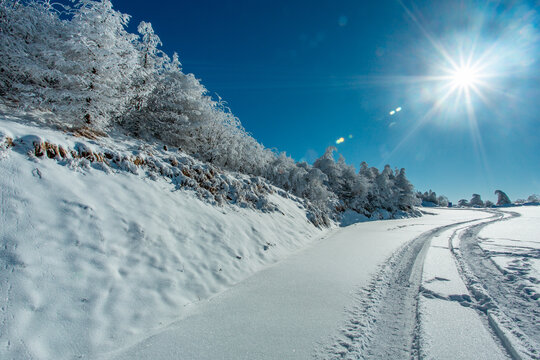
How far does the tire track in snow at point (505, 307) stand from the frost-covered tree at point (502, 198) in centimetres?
9747

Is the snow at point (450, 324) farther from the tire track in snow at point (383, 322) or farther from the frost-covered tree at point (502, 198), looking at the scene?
the frost-covered tree at point (502, 198)

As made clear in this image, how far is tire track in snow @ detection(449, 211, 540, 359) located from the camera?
9.42 ft

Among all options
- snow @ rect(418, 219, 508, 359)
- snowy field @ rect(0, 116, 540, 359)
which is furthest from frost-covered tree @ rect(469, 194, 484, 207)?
snow @ rect(418, 219, 508, 359)

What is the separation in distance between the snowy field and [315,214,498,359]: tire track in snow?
22mm

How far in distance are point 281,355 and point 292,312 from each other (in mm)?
1053

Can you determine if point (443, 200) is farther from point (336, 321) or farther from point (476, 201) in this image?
point (336, 321)

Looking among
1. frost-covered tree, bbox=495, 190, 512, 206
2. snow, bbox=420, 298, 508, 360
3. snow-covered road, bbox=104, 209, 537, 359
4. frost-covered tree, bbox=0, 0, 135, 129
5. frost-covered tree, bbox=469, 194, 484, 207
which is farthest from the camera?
frost-covered tree, bbox=469, 194, 484, 207

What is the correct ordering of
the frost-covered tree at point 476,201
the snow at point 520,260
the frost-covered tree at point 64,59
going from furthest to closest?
1. the frost-covered tree at point 476,201
2. the frost-covered tree at point 64,59
3. the snow at point 520,260

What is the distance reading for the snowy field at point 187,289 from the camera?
2826 millimetres

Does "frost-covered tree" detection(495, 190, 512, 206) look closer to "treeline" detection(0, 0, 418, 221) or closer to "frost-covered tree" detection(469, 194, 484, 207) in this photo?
"frost-covered tree" detection(469, 194, 484, 207)

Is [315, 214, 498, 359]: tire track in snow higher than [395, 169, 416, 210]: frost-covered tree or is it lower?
lower

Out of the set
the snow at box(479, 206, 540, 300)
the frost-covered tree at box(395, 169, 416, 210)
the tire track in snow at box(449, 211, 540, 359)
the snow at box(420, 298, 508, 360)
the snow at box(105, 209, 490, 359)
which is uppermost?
the frost-covered tree at box(395, 169, 416, 210)

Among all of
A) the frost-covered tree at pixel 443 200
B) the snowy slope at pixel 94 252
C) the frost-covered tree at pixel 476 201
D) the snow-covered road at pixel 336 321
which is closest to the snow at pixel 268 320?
the snow-covered road at pixel 336 321

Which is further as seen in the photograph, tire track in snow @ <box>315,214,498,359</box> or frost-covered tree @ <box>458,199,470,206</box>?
frost-covered tree @ <box>458,199,470,206</box>
